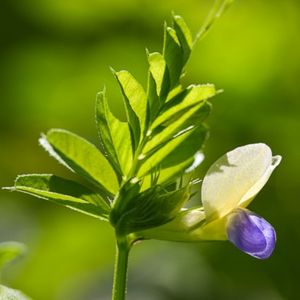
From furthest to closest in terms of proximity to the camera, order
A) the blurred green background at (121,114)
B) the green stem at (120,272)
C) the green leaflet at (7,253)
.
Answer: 1. the blurred green background at (121,114)
2. the green leaflet at (7,253)
3. the green stem at (120,272)

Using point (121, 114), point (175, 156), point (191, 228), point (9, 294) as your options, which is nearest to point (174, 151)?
point (175, 156)

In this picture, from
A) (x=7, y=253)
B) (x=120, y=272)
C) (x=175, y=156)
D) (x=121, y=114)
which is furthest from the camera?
(x=121, y=114)

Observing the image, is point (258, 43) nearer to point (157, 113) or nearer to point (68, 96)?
point (68, 96)

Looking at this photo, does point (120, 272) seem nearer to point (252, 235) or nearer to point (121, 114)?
point (252, 235)

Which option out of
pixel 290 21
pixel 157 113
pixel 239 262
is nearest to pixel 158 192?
pixel 157 113

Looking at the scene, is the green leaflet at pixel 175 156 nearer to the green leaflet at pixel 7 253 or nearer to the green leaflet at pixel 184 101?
the green leaflet at pixel 184 101

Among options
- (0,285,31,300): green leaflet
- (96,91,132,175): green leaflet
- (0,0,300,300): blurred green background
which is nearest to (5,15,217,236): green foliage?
(96,91,132,175): green leaflet

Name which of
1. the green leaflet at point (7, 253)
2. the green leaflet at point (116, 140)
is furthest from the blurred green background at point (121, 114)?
the green leaflet at point (116, 140)

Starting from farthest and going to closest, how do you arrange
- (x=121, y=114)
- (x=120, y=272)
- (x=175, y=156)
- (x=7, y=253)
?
(x=121, y=114) → (x=7, y=253) → (x=175, y=156) → (x=120, y=272)
